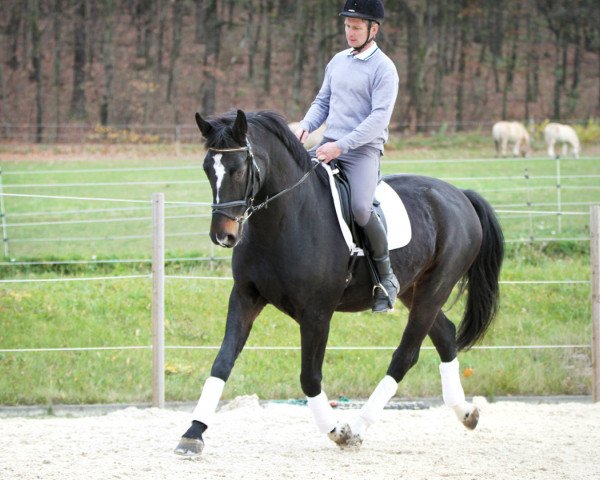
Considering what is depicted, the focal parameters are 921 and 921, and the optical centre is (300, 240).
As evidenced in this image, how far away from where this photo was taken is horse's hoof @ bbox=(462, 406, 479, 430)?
6.44 m

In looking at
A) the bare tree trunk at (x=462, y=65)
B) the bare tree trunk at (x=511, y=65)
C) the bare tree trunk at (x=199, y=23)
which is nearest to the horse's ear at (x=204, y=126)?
the bare tree trunk at (x=199, y=23)

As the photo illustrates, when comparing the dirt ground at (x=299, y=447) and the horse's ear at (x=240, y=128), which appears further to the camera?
the dirt ground at (x=299, y=447)

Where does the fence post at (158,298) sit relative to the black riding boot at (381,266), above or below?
below

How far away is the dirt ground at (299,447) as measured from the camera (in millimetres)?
5148

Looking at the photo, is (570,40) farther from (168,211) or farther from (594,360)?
(594,360)

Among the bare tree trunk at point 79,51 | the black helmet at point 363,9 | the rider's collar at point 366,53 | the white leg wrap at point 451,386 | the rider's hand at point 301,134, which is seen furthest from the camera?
the bare tree trunk at point 79,51

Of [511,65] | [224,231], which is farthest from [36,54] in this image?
[224,231]

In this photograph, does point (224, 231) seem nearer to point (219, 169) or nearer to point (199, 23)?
point (219, 169)

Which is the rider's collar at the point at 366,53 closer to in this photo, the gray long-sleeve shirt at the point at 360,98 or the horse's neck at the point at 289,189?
the gray long-sleeve shirt at the point at 360,98

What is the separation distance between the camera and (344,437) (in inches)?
225

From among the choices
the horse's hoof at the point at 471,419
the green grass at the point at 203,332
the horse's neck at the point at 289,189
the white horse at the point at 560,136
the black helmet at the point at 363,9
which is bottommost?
the green grass at the point at 203,332

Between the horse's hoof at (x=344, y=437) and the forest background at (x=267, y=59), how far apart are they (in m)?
20.4

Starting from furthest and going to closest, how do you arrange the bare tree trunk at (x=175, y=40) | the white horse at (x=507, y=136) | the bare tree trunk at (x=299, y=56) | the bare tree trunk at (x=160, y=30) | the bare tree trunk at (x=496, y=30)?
the bare tree trunk at (x=496, y=30) < the bare tree trunk at (x=160, y=30) < the bare tree trunk at (x=299, y=56) < the bare tree trunk at (x=175, y=40) < the white horse at (x=507, y=136)

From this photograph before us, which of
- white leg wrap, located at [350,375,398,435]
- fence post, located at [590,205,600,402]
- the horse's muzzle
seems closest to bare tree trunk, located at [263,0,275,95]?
fence post, located at [590,205,600,402]
